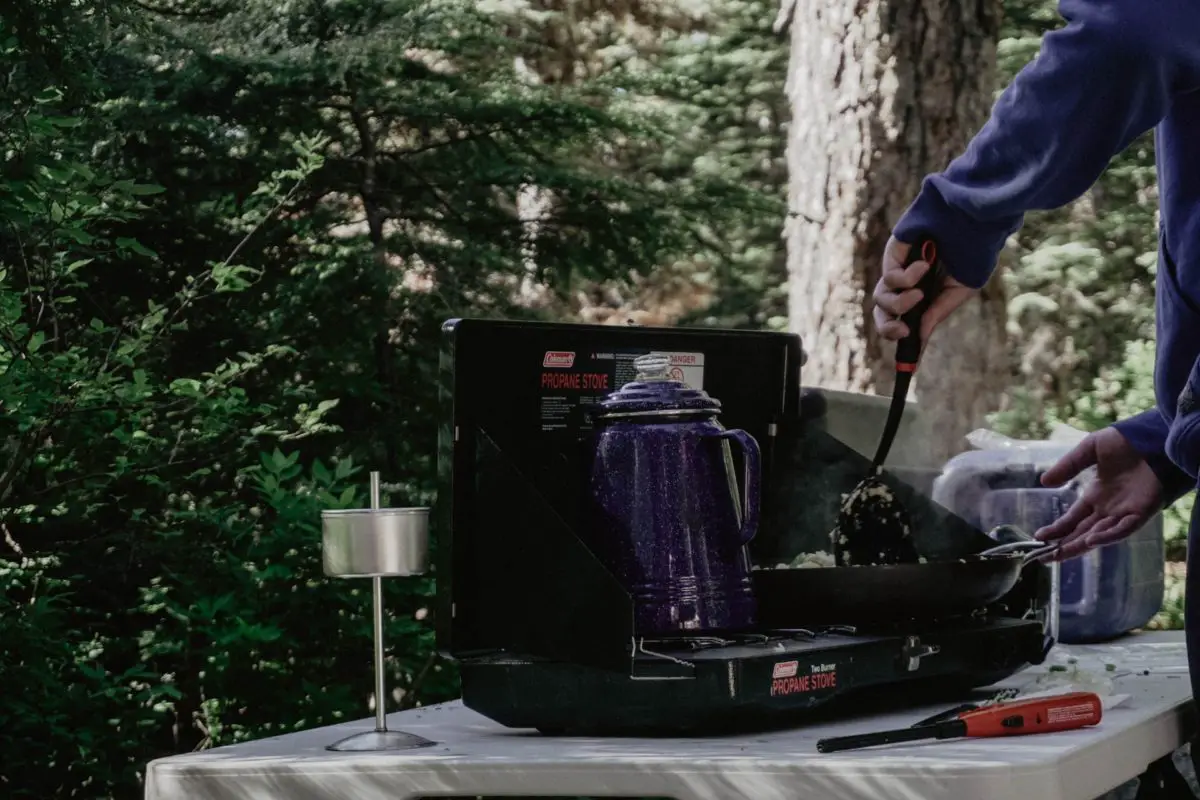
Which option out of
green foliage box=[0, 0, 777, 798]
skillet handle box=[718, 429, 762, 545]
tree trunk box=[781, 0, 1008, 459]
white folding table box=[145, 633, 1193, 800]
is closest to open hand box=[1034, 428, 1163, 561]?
white folding table box=[145, 633, 1193, 800]

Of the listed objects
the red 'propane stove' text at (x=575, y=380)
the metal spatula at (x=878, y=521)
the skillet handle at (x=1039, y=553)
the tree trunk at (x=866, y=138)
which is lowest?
the skillet handle at (x=1039, y=553)

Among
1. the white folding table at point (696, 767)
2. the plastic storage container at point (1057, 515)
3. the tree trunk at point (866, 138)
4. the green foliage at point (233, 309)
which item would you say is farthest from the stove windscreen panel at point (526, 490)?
the tree trunk at point (866, 138)

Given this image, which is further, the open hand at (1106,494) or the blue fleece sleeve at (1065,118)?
the open hand at (1106,494)

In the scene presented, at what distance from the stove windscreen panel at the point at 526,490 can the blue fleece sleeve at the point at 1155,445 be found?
586mm

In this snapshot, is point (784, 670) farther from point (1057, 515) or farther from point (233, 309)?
point (233, 309)

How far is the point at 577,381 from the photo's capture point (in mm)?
1757

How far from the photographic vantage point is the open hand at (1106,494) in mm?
1943

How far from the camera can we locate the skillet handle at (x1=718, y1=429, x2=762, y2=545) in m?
1.59

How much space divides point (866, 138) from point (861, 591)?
4363mm

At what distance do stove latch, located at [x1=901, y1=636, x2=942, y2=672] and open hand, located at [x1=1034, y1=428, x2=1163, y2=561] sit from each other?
403 millimetres

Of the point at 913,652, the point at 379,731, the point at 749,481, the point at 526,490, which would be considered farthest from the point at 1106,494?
the point at 379,731

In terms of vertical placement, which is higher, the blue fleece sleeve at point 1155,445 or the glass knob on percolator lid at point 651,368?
the glass knob on percolator lid at point 651,368

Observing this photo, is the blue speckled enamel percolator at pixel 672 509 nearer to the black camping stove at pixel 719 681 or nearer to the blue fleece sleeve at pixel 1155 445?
the black camping stove at pixel 719 681

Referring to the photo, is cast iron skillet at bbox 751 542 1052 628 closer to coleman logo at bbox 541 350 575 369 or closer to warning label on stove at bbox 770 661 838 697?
warning label on stove at bbox 770 661 838 697
